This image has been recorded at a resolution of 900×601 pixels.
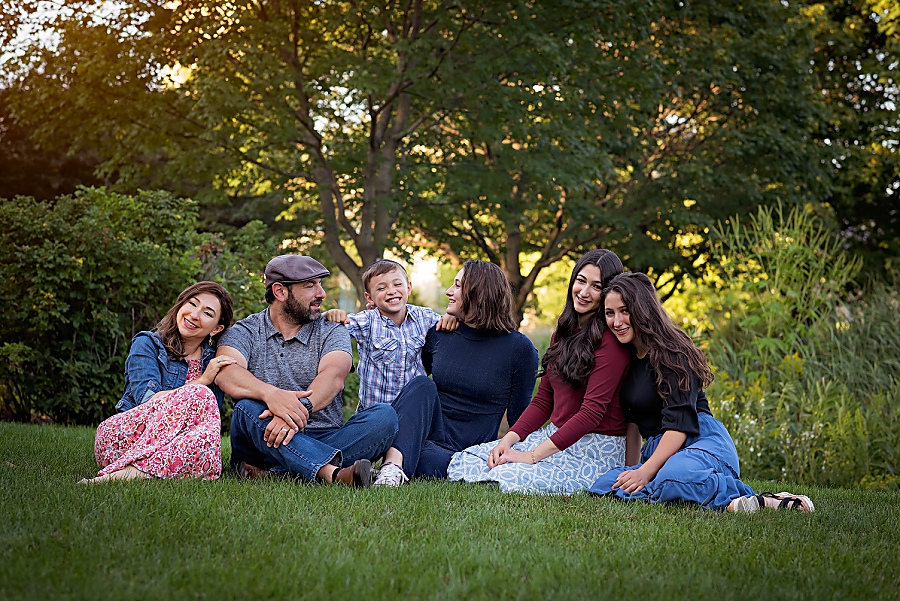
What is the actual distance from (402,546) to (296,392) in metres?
1.67

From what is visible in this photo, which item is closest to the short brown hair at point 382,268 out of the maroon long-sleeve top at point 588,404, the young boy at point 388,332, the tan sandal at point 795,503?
the young boy at point 388,332

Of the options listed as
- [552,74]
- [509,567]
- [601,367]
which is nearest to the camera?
[509,567]

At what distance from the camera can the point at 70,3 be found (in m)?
11.4

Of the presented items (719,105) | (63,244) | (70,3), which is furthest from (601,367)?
(719,105)

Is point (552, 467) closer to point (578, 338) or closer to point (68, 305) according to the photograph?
point (578, 338)

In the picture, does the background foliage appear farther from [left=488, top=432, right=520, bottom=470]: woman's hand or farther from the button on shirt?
[left=488, top=432, right=520, bottom=470]: woman's hand

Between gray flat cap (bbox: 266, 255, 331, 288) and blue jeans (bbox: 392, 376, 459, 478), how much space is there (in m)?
0.87

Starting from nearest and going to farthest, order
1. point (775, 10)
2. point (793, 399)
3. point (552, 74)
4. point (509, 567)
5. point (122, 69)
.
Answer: point (509, 567) → point (793, 399) → point (122, 69) → point (552, 74) → point (775, 10)

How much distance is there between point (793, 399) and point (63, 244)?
6.78 meters

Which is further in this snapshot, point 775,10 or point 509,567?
point 775,10

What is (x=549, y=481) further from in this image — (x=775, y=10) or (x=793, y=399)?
(x=775, y=10)

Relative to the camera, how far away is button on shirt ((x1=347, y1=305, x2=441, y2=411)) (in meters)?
5.48

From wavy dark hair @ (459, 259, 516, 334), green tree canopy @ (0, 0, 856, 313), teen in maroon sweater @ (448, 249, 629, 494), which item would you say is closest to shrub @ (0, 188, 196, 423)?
green tree canopy @ (0, 0, 856, 313)

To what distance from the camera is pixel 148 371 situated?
16.0 feet
